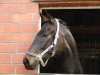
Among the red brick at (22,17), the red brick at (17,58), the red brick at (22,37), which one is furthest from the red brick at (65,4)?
the red brick at (17,58)

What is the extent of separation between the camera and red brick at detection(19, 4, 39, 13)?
3990 mm

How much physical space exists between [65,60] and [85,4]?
0.65 meters

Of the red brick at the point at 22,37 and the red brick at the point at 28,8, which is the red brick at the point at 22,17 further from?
the red brick at the point at 22,37

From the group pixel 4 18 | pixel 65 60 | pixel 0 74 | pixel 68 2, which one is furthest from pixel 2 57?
pixel 68 2

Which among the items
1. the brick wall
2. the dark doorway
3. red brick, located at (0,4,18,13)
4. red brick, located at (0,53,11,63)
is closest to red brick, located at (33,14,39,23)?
the brick wall

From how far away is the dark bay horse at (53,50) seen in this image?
11.8ft

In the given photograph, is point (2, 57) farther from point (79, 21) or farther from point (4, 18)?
point (79, 21)

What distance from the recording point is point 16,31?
13.0 ft

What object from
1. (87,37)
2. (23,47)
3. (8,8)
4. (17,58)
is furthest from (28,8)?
(87,37)

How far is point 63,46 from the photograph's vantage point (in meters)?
3.81

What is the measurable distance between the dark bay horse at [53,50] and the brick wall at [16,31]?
0.19 metres

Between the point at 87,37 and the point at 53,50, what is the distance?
7.74 feet

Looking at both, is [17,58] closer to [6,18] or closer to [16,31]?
[16,31]

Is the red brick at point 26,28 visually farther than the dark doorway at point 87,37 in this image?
Result: No
